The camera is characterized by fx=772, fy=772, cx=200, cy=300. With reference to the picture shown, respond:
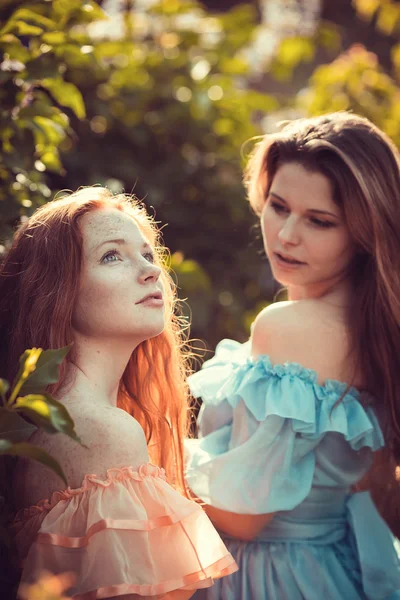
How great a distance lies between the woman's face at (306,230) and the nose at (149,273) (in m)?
0.59

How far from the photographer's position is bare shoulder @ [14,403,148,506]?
1.53 m

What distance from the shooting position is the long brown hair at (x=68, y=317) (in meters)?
1.67

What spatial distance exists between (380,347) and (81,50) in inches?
49.1

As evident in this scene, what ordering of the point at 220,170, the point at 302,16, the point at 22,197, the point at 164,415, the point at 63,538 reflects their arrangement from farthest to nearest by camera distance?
the point at 302,16 → the point at 220,170 → the point at 22,197 → the point at 164,415 → the point at 63,538

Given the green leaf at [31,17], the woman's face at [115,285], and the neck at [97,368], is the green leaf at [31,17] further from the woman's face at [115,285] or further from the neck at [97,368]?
the neck at [97,368]

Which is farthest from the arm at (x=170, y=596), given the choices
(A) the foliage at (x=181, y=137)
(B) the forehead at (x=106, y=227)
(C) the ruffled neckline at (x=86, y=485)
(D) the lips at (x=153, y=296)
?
(A) the foliage at (x=181, y=137)

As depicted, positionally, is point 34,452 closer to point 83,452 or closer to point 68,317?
point 83,452

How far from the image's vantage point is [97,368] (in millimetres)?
1693

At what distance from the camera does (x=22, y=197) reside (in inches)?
85.6

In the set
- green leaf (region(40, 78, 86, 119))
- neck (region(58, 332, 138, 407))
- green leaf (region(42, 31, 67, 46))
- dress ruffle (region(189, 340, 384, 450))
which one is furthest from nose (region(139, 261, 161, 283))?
green leaf (region(42, 31, 67, 46))

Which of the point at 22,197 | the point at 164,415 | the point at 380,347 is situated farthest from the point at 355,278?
the point at 22,197

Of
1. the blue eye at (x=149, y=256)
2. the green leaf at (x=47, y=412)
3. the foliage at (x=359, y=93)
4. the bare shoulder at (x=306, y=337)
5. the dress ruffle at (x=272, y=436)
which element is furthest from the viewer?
the foliage at (x=359, y=93)

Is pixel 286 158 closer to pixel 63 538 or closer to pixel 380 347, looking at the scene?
pixel 380 347

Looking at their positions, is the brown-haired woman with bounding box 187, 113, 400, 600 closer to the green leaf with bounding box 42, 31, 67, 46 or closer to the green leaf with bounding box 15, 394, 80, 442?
the green leaf with bounding box 42, 31, 67, 46
